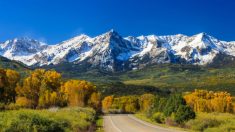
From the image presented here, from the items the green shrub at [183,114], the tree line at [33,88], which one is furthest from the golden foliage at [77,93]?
the green shrub at [183,114]

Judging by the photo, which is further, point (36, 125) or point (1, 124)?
point (36, 125)

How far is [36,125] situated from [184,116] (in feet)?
127

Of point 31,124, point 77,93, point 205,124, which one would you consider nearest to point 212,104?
point 77,93

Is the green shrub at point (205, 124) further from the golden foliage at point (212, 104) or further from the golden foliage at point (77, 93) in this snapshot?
the golden foliage at point (212, 104)

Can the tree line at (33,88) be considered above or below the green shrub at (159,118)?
above

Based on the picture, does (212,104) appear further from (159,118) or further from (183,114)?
(183,114)

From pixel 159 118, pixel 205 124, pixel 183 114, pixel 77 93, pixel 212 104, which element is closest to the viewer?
pixel 205 124

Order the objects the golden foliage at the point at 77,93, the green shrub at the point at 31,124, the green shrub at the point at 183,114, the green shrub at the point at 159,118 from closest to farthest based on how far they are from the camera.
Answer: the green shrub at the point at 31,124, the green shrub at the point at 183,114, the green shrub at the point at 159,118, the golden foliage at the point at 77,93

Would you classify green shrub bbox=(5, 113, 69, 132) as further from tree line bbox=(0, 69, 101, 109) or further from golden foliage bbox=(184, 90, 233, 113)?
golden foliage bbox=(184, 90, 233, 113)

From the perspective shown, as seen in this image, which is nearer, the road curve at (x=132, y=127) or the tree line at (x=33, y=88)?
the road curve at (x=132, y=127)

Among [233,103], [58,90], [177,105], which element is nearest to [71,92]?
[58,90]

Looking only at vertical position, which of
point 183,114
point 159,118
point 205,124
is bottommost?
point 205,124

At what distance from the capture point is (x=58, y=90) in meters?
100

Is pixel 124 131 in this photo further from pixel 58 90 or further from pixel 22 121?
pixel 58 90
